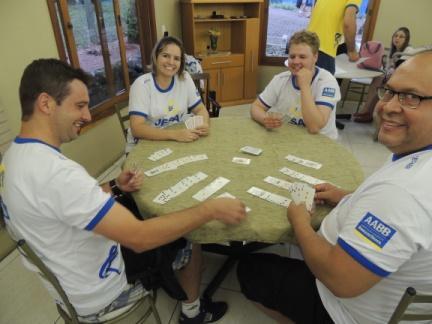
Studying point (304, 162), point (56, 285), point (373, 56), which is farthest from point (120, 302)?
point (373, 56)

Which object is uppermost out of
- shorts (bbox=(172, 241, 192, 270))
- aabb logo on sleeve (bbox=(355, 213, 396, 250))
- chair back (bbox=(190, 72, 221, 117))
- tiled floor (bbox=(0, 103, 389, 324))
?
aabb logo on sleeve (bbox=(355, 213, 396, 250))

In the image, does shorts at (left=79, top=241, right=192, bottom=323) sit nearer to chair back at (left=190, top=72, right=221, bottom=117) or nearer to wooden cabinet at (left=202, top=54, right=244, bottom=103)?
chair back at (left=190, top=72, right=221, bottom=117)

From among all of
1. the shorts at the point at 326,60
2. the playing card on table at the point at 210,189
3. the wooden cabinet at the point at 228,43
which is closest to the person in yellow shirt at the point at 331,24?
the shorts at the point at 326,60

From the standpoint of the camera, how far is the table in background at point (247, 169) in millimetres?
1129

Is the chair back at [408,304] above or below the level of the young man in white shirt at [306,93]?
below

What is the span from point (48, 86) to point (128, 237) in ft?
1.86

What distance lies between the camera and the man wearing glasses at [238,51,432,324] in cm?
80

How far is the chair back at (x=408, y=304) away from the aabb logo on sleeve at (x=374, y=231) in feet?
0.44

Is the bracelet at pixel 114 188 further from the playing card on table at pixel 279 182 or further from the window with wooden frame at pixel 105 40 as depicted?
the window with wooden frame at pixel 105 40

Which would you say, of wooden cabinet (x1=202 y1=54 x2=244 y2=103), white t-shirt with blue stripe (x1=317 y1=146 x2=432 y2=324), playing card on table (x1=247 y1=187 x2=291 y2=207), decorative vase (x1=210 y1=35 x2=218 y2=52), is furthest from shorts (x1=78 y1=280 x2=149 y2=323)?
decorative vase (x1=210 y1=35 x2=218 y2=52)

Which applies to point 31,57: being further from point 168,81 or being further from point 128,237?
point 128,237

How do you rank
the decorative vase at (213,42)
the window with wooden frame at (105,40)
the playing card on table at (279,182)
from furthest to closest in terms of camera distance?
the decorative vase at (213,42), the window with wooden frame at (105,40), the playing card on table at (279,182)

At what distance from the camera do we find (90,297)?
1094 millimetres

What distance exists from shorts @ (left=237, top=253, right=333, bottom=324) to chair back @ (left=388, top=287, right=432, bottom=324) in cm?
30
